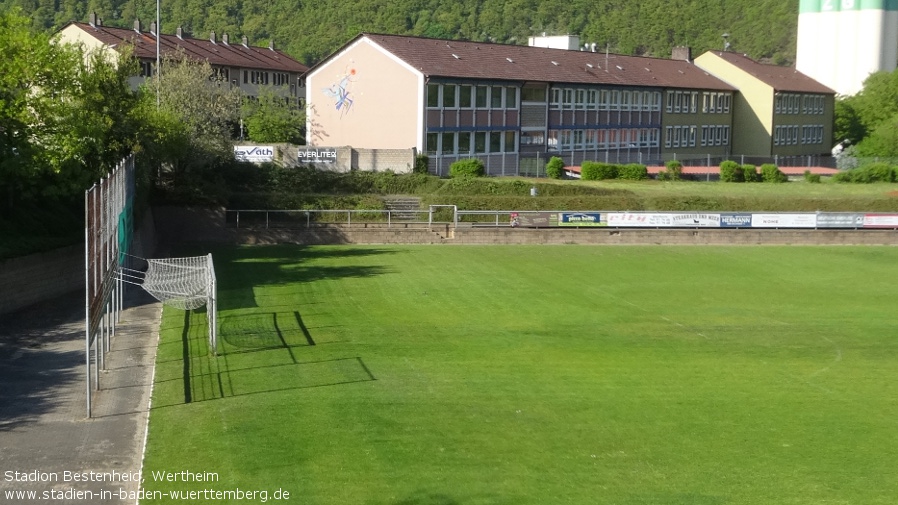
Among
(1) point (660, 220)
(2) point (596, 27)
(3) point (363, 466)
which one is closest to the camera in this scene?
(3) point (363, 466)

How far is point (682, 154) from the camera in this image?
269 feet

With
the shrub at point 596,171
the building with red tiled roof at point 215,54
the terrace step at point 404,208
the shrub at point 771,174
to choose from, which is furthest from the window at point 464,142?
the building with red tiled roof at point 215,54

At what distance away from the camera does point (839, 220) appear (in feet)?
168

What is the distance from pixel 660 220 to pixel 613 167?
1494cm

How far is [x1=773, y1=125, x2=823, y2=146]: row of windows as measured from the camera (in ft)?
295

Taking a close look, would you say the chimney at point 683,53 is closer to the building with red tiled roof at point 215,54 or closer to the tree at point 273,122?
the building with red tiled roof at point 215,54

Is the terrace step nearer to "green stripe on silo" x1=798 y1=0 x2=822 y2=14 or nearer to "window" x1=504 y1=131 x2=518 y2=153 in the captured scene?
"window" x1=504 y1=131 x2=518 y2=153

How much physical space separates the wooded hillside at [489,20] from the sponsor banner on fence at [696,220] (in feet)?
329

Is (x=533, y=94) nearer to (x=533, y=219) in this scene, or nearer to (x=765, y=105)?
(x=533, y=219)

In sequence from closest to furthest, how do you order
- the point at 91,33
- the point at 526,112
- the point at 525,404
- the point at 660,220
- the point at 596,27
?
the point at 525,404, the point at 660,220, the point at 526,112, the point at 91,33, the point at 596,27

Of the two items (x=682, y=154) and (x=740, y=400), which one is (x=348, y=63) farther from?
(x=740, y=400)

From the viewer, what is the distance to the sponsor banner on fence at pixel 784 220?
50438 millimetres

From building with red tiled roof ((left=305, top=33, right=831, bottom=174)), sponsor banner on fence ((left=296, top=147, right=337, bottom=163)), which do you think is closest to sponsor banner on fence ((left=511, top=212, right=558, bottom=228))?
building with red tiled roof ((left=305, top=33, right=831, bottom=174))

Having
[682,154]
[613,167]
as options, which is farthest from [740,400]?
[682,154]
